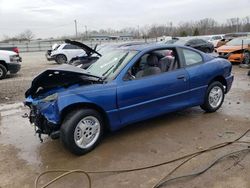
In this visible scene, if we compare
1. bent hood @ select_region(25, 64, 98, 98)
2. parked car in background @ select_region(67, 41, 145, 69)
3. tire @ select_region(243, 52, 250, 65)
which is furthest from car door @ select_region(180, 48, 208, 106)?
tire @ select_region(243, 52, 250, 65)

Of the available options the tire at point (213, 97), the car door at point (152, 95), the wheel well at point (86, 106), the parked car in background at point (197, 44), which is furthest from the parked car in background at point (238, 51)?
the wheel well at point (86, 106)

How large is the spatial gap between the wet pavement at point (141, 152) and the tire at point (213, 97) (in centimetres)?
15

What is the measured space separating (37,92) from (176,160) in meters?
2.55

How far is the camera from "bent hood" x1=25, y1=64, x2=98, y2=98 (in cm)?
493

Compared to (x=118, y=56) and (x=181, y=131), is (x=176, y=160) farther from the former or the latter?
(x=118, y=56)

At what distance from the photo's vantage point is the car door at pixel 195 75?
6000mm

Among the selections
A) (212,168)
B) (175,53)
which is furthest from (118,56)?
(212,168)

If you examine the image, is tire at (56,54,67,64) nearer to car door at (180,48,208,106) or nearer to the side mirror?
car door at (180,48,208,106)

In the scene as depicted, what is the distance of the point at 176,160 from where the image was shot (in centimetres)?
438

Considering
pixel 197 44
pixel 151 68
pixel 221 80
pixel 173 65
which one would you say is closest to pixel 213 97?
pixel 221 80

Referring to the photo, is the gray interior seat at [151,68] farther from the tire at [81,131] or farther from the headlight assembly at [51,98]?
the headlight assembly at [51,98]

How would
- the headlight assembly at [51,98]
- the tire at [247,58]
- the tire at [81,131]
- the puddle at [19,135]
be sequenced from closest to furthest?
the tire at [81,131], the headlight assembly at [51,98], the puddle at [19,135], the tire at [247,58]

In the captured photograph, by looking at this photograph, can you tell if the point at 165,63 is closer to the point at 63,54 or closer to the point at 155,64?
the point at 155,64

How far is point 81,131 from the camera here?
15.4 ft
